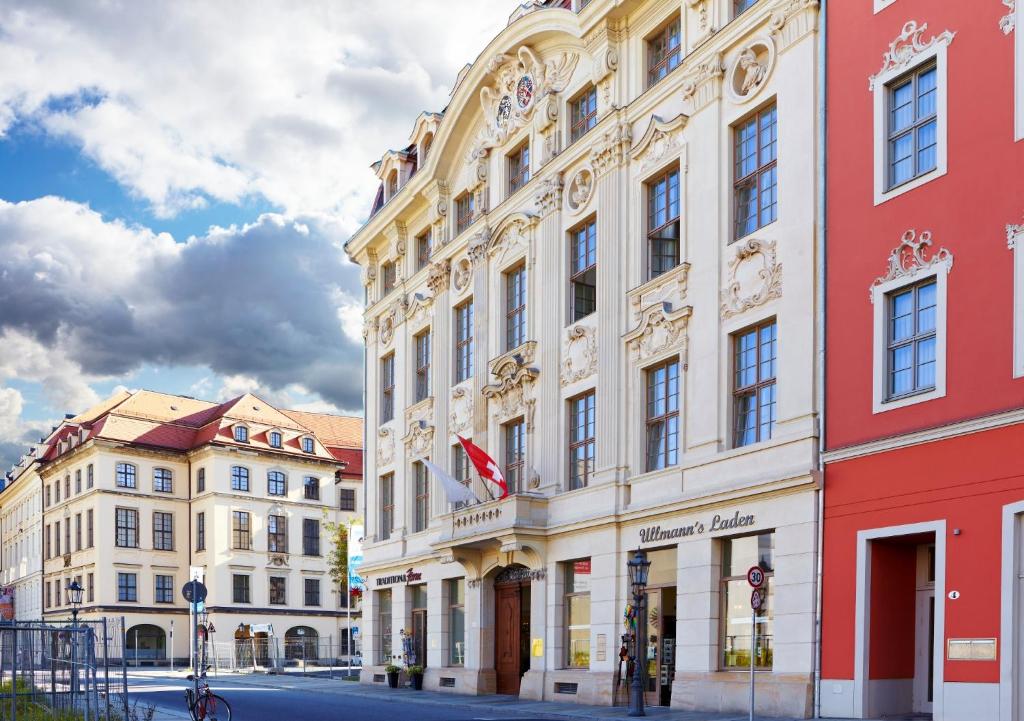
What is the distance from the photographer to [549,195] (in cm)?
3503

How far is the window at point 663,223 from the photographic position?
99.2 ft

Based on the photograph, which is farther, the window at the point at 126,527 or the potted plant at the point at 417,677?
the window at the point at 126,527

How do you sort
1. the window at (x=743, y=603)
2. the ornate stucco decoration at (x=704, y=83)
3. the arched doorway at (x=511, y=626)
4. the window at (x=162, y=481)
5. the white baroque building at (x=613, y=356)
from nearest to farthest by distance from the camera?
1. the window at (x=743, y=603)
2. the white baroque building at (x=613, y=356)
3. the ornate stucco decoration at (x=704, y=83)
4. the arched doorway at (x=511, y=626)
5. the window at (x=162, y=481)

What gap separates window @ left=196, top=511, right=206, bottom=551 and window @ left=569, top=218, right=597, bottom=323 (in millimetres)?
52647

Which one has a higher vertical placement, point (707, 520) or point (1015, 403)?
point (1015, 403)

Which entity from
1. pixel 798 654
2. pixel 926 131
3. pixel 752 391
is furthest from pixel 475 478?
pixel 926 131

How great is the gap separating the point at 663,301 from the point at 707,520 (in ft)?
17.1

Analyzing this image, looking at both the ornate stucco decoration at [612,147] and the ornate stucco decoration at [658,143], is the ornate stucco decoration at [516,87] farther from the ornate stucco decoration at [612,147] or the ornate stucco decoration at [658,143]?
the ornate stucco decoration at [658,143]

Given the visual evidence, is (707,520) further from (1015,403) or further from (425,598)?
(425,598)

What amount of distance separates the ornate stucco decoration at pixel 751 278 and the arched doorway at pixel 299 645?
50.9 metres

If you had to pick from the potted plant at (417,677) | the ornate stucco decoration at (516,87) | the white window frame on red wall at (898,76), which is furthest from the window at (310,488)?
the white window frame on red wall at (898,76)

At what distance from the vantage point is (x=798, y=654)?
944 inches

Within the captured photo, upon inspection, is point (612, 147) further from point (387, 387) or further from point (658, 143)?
point (387, 387)

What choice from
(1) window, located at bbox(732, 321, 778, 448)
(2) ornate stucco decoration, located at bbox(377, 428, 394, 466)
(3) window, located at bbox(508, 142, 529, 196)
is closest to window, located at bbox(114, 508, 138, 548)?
(2) ornate stucco decoration, located at bbox(377, 428, 394, 466)
